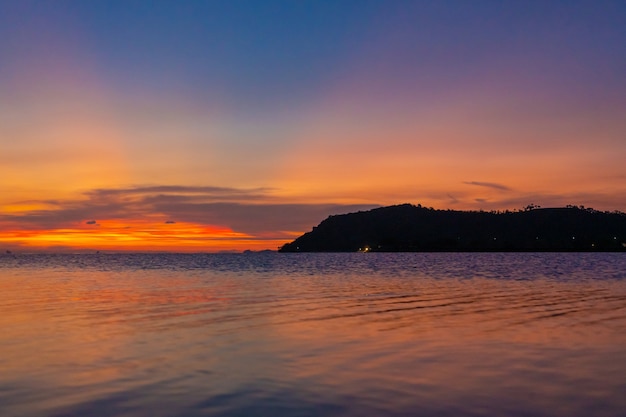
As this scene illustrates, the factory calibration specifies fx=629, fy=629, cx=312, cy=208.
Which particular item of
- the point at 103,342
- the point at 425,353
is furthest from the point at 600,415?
the point at 103,342

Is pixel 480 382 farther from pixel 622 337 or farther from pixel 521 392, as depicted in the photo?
pixel 622 337

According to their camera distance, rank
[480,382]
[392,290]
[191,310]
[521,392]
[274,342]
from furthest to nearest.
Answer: [392,290], [191,310], [274,342], [480,382], [521,392]

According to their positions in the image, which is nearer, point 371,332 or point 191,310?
point 371,332

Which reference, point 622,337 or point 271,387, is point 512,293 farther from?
point 271,387

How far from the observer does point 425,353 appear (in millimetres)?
18594

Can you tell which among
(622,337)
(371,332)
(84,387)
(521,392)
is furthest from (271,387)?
(622,337)

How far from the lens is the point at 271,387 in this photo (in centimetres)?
1457

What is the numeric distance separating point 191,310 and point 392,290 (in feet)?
58.2

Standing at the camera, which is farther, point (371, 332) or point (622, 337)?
point (371, 332)

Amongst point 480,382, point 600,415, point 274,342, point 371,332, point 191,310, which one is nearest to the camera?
point 600,415

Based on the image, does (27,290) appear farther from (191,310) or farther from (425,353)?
(425,353)

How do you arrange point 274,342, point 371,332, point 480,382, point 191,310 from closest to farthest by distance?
1. point 480,382
2. point 274,342
3. point 371,332
4. point 191,310

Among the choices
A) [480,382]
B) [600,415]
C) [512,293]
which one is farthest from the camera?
[512,293]

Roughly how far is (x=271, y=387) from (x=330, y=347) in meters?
5.40
